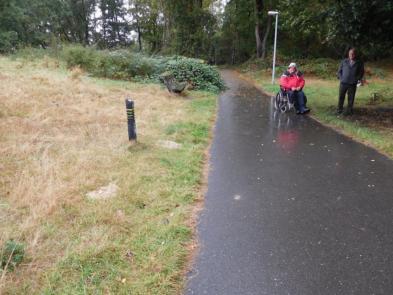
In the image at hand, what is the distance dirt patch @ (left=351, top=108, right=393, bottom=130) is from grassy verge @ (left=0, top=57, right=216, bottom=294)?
4.45m

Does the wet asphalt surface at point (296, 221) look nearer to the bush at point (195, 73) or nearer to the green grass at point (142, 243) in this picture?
the green grass at point (142, 243)

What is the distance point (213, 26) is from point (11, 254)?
1339 inches

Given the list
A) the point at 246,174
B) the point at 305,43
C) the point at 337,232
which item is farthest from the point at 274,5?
the point at 337,232

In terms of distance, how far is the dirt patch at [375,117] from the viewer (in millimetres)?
9363

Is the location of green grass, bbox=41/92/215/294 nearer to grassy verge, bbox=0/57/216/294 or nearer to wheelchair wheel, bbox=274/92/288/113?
grassy verge, bbox=0/57/216/294

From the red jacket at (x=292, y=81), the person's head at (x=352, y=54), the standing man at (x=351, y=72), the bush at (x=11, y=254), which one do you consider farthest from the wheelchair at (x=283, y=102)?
the bush at (x=11, y=254)

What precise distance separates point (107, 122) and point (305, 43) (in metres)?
28.9

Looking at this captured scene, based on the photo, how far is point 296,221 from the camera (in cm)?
434

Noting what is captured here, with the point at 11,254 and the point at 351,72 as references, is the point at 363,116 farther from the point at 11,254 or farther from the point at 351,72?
the point at 11,254

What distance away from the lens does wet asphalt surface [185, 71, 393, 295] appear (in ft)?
10.7

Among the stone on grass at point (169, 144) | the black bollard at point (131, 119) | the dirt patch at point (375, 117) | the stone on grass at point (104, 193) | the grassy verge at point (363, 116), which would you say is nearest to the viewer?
the stone on grass at point (104, 193)

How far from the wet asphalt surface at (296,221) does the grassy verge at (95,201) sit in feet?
1.22

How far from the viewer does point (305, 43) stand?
3316 centimetres

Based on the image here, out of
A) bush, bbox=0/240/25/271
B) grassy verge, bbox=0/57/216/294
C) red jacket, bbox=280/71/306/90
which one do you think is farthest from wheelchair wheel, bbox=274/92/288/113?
bush, bbox=0/240/25/271
